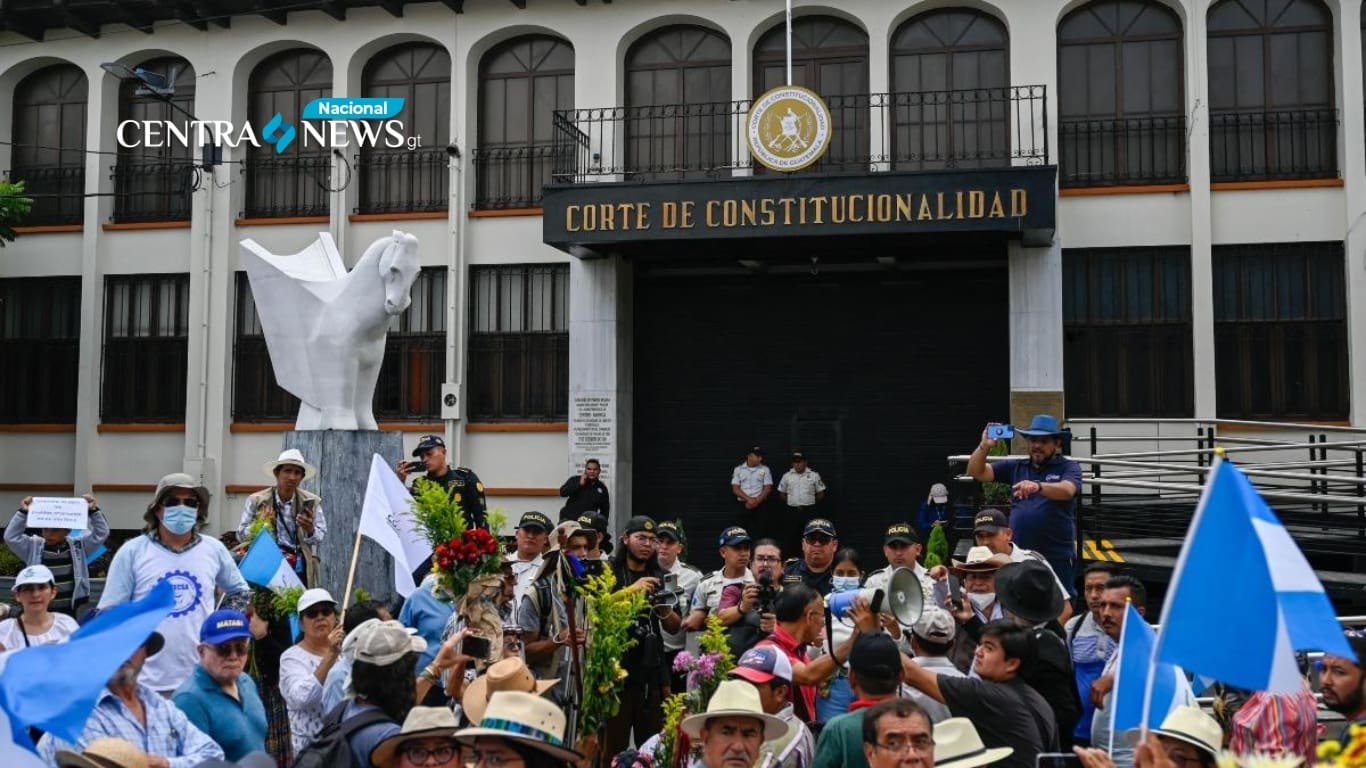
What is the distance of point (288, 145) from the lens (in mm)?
21203

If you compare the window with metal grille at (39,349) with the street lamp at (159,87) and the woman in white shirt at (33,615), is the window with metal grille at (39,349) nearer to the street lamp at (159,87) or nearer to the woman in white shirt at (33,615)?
the street lamp at (159,87)

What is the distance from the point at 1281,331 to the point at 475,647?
1506 cm

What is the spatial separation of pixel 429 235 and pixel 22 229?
7.03 m

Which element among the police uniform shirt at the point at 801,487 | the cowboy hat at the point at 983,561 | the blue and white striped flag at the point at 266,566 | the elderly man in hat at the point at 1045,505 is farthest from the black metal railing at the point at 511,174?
the cowboy hat at the point at 983,561

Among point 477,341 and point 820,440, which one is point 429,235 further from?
point 820,440

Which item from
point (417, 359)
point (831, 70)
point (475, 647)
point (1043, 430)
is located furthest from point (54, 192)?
point (475, 647)

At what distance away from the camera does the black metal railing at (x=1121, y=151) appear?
1856 centimetres

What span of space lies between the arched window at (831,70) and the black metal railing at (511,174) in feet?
11.1

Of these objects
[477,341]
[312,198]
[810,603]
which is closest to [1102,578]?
[810,603]

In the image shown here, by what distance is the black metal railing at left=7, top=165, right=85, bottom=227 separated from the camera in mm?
21984

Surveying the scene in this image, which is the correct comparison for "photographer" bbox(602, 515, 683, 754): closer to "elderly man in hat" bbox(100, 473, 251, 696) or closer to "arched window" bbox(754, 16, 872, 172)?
"elderly man in hat" bbox(100, 473, 251, 696)

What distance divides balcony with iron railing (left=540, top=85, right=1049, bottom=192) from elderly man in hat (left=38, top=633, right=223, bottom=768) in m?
14.2

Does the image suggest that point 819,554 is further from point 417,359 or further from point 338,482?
point 417,359

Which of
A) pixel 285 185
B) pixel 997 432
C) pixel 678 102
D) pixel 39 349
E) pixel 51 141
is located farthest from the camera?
pixel 51 141
